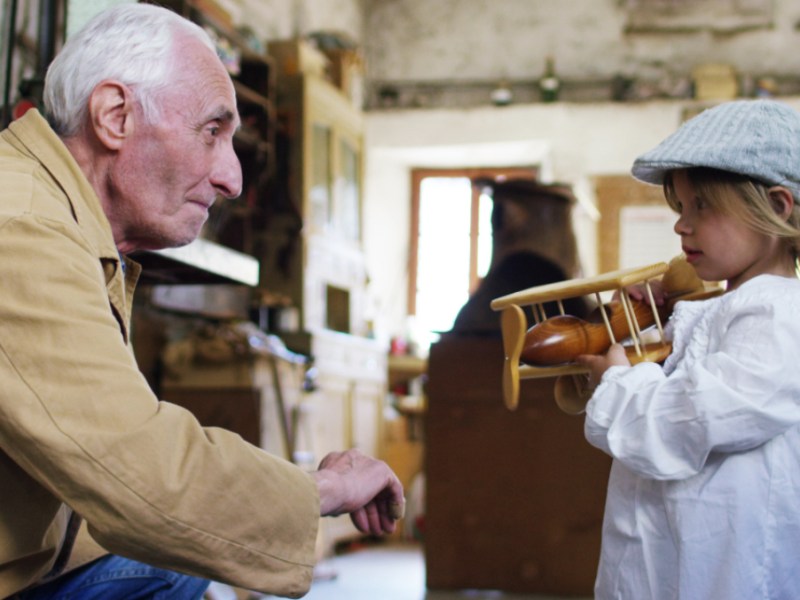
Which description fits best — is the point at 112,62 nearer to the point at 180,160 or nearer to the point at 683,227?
the point at 180,160

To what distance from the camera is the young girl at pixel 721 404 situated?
60.7 inches

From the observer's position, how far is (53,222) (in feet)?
3.92

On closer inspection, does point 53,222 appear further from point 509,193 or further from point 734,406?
point 509,193

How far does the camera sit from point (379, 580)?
16.6 feet

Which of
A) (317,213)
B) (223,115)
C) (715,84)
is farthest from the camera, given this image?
(715,84)

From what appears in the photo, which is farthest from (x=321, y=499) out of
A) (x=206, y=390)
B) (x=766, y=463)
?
(x=206, y=390)

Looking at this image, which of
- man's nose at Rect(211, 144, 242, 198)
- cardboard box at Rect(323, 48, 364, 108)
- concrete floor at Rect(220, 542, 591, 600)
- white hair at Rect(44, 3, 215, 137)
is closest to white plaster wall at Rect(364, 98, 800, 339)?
cardboard box at Rect(323, 48, 364, 108)

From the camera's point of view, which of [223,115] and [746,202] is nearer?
[223,115]

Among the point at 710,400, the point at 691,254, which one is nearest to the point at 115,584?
the point at 710,400

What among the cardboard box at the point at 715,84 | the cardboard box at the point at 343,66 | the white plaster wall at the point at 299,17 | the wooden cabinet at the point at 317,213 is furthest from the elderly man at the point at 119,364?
the cardboard box at the point at 715,84

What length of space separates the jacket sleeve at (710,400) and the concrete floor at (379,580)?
100 inches

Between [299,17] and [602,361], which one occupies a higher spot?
[299,17]

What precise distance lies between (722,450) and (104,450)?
3.15ft

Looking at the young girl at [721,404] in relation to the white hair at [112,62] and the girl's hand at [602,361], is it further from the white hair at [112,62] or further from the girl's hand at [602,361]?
the white hair at [112,62]
